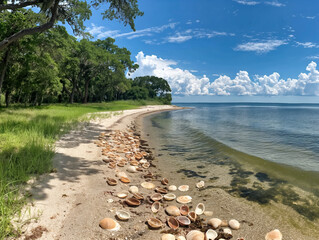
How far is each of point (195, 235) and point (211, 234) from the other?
33cm

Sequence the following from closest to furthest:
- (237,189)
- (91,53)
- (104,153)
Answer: (237,189)
(104,153)
(91,53)

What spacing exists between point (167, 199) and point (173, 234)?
124 centimetres

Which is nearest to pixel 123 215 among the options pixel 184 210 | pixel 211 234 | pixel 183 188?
pixel 184 210

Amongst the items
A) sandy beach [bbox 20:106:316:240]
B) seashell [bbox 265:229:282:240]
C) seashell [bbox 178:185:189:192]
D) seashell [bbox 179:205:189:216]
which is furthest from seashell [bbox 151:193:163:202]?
seashell [bbox 265:229:282:240]

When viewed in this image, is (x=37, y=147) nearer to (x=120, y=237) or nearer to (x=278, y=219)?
(x=120, y=237)

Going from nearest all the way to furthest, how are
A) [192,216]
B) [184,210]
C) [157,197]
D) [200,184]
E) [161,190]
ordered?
[192,216] → [184,210] → [157,197] → [161,190] → [200,184]

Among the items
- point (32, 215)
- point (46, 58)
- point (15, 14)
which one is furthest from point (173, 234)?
point (46, 58)

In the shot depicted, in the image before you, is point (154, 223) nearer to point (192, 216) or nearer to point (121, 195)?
point (192, 216)

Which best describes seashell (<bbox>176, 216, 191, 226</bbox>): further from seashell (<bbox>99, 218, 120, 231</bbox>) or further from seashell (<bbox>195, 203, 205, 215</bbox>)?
seashell (<bbox>99, 218, 120, 231</bbox>)

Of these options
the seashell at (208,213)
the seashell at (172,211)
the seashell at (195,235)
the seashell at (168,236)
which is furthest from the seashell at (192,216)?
the seashell at (168,236)

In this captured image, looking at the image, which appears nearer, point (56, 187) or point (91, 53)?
point (56, 187)

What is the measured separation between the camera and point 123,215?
10.8ft

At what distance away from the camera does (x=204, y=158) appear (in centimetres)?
845

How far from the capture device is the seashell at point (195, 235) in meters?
2.89
